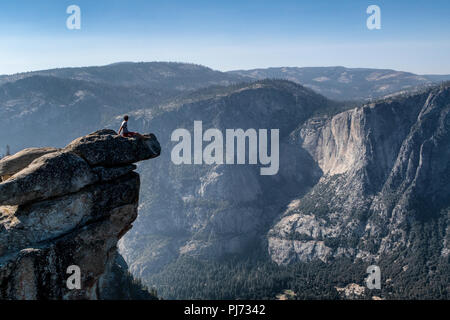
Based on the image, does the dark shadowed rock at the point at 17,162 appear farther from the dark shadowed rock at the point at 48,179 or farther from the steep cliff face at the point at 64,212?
the dark shadowed rock at the point at 48,179

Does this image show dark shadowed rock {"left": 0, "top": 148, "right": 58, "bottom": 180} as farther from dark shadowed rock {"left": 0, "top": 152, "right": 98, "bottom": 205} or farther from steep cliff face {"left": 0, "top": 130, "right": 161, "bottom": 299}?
dark shadowed rock {"left": 0, "top": 152, "right": 98, "bottom": 205}

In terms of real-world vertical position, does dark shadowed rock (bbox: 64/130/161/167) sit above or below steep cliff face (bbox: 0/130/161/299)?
above

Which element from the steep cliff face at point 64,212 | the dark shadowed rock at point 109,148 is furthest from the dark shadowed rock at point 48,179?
the dark shadowed rock at point 109,148

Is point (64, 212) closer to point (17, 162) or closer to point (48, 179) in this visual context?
point (48, 179)

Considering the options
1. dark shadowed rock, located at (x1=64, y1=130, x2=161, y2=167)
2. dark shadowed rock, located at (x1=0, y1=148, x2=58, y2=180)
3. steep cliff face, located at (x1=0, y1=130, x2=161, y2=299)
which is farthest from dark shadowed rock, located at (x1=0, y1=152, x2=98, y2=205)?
dark shadowed rock, located at (x1=0, y1=148, x2=58, y2=180)

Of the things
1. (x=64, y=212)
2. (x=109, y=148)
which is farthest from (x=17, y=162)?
(x=109, y=148)
